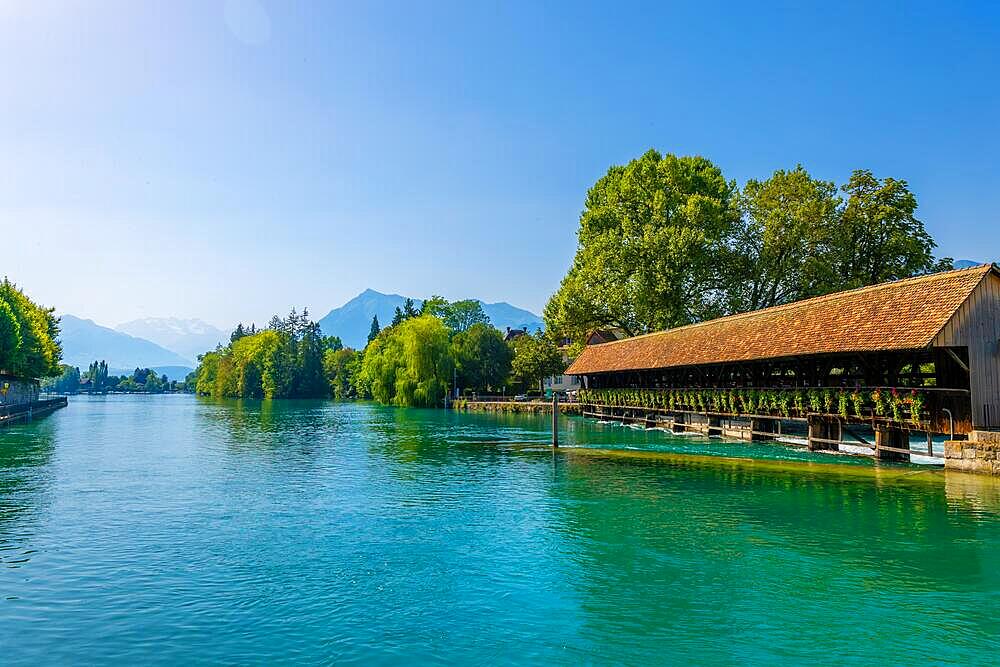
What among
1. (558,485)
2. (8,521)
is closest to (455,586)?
(558,485)

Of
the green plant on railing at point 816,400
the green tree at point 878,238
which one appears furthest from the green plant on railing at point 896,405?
the green tree at point 878,238

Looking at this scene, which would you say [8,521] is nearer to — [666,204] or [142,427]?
[142,427]

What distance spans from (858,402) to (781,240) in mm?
23517

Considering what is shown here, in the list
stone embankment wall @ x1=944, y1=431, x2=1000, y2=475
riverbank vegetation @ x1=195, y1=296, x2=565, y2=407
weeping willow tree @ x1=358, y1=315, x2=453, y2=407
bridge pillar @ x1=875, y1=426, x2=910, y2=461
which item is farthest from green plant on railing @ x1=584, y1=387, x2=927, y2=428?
weeping willow tree @ x1=358, y1=315, x2=453, y2=407

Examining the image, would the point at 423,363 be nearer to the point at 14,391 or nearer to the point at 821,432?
the point at 14,391

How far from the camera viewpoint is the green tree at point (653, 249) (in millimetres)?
46312

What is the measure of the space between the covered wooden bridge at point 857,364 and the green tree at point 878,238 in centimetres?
918

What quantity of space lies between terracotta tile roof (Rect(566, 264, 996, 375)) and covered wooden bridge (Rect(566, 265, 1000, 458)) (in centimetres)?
5

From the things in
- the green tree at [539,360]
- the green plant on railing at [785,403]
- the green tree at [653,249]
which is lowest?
the green plant on railing at [785,403]

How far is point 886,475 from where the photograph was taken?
70.1ft

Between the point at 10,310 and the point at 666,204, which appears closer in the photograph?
the point at 666,204

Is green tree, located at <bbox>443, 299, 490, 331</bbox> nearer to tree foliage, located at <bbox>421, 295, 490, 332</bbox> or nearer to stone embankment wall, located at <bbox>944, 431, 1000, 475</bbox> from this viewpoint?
tree foliage, located at <bbox>421, 295, 490, 332</bbox>

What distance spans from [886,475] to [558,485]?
33.3 feet

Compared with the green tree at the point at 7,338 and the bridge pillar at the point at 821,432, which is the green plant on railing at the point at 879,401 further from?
the green tree at the point at 7,338
